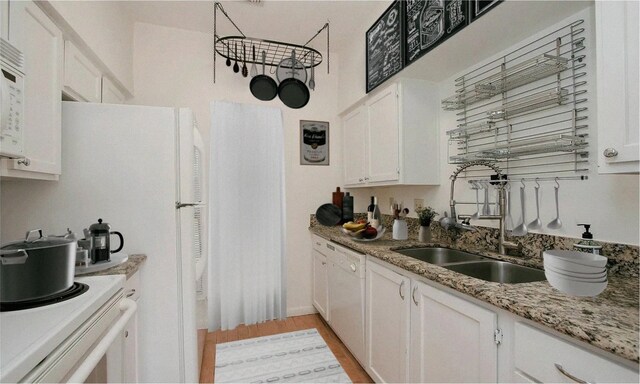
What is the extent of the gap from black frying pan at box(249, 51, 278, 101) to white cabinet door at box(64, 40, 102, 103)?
1136 millimetres

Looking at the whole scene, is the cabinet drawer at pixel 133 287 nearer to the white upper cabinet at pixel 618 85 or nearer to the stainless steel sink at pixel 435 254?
the stainless steel sink at pixel 435 254

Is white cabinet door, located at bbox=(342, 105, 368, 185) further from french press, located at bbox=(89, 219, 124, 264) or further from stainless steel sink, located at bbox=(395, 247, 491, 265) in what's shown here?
french press, located at bbox=(89, 219, 124, 264)

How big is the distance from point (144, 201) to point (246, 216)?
1234 millimetres

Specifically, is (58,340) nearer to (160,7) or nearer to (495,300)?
(495,300)

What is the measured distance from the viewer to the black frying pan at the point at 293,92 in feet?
8.27

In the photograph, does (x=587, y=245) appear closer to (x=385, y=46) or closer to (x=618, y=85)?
(x=618, y=85)

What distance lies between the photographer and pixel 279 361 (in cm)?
209

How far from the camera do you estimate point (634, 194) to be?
108 centimetres

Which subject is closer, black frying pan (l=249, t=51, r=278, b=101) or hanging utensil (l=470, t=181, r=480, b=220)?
hanging utensil (l=470, t=181, r=480, b=220)

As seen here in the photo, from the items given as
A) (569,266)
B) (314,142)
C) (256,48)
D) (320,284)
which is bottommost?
(320,284)

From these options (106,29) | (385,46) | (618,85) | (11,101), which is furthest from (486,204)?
(106,29)

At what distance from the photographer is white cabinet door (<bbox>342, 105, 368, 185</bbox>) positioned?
8.41 ft

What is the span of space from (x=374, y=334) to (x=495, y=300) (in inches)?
38.5

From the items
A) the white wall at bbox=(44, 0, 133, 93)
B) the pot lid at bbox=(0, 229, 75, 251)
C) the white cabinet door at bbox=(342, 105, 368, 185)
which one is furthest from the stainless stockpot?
the white cabinet door at bbox=(342, 105, 368, 185)
